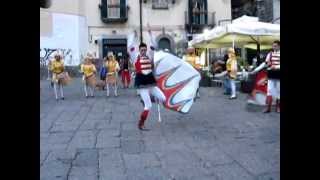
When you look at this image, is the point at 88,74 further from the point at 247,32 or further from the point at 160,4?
the point at 160,4

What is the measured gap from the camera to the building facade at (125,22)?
3416 cm

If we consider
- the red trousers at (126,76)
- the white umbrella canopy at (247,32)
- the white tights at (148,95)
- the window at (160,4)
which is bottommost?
the white tights at (148,95)

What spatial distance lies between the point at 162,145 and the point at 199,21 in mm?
28926

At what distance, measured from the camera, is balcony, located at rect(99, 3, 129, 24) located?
34406 mm

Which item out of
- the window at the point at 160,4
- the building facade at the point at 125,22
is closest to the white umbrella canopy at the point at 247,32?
the building facade at the point at 125,22

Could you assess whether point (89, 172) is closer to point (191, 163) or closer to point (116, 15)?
point (191, 163)

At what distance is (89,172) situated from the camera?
17.9 feet

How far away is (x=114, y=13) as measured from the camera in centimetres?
3491

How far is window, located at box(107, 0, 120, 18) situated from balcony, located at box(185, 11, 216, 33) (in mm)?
4623

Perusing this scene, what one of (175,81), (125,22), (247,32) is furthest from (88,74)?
(125,22)

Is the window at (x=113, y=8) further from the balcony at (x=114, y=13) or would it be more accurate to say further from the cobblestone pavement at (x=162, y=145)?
the cobblestone pavement at (x=162, y=145)

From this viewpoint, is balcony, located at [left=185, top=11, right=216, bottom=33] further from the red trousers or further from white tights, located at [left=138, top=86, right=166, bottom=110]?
white tights, located at [left=138, top=86, right=166, bottom=110]

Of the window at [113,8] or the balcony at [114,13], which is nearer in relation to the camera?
the balcony at [114,13]

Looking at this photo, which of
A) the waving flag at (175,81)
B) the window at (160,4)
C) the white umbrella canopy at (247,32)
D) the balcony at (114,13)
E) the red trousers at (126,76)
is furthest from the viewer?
the window at (160,4)
